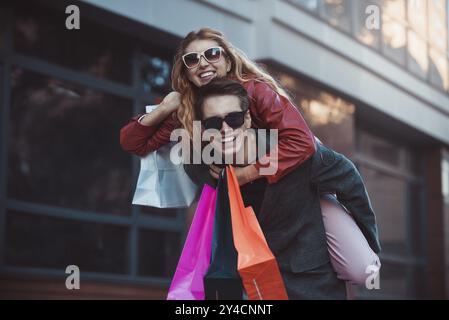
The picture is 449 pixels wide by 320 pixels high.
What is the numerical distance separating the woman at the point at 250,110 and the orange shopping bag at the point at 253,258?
16 centimetres

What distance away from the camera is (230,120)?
3678 millimetres

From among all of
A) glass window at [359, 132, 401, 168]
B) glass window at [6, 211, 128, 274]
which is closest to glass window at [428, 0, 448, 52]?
glass window at [359, 132, 401, 168]

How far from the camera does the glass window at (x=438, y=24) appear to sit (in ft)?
54.9

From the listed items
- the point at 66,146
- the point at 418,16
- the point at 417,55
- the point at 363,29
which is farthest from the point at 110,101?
the point at 418,16

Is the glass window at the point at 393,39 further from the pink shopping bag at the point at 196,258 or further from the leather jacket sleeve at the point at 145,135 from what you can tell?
the pink shopping bag at the point at 196,258

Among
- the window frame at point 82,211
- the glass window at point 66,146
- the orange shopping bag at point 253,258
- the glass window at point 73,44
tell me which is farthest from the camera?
the glass window at point 73,44

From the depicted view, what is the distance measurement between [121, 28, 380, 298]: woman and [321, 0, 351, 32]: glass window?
8.62m

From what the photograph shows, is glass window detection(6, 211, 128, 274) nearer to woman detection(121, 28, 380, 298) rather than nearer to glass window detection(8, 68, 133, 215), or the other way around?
glass window detection(8, 68, 133, 215)

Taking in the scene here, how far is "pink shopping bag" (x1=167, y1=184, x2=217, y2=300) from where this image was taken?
12.1 feet

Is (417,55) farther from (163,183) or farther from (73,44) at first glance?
(163,183)

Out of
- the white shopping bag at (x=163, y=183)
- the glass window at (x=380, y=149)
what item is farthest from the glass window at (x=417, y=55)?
the white shopping bag at (x=163, y=183)

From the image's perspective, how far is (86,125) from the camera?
952 centimetres
